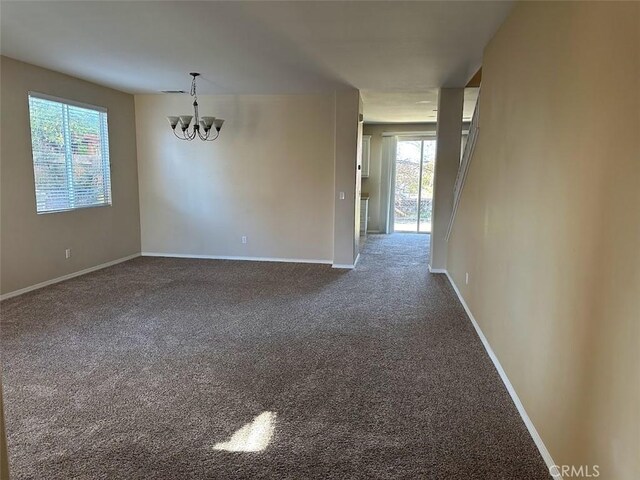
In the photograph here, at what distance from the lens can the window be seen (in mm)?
4859

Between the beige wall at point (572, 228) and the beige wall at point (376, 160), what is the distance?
6.44 metres

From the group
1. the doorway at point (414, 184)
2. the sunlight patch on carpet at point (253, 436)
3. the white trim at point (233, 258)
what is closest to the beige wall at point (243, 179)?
the white trim at point (233, 258)

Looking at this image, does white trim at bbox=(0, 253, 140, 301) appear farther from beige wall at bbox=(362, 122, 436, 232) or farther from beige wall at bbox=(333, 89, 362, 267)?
beige wall at bbox=(362, 122, 436, 232)

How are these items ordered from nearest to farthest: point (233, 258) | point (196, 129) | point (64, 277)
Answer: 1. point (64, 277)
2. point (196, 129)
3. point (233, 258)

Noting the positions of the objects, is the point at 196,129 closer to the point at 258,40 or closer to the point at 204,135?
the point at 204,135

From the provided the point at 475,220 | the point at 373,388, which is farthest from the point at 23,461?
the point at 475,220

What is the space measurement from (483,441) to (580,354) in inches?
31.4

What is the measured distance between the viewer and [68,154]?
5273 mm

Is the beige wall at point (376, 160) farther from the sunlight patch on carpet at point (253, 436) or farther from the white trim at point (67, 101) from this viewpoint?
the sunlight patch on carpet at point (253, 436)

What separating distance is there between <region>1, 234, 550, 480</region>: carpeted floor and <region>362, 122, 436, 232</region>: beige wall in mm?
5300

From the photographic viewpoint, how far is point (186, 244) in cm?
689

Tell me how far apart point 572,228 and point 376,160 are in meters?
8.21

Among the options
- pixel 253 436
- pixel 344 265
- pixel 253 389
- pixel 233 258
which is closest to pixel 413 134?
pixel 344 265

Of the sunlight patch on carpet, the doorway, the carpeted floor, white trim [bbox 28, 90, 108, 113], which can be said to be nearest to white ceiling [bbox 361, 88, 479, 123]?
the doorway
